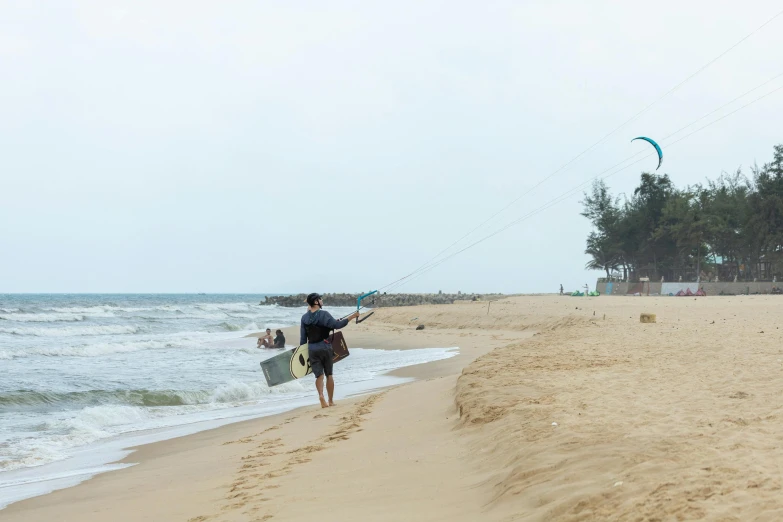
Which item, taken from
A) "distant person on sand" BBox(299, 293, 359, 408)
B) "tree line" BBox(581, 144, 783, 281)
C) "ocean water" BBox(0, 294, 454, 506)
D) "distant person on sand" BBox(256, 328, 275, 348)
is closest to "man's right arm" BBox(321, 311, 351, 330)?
"distant person on sand" BBox(299, 293, 359, 408)

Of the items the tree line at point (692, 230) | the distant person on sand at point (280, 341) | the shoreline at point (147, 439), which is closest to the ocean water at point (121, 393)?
the shoreline at point (147, 439)

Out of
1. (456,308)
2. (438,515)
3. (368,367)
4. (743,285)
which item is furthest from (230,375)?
(743,285)

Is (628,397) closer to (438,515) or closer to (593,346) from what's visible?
(438,515)

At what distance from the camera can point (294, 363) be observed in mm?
11992

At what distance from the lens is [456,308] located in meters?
36.7

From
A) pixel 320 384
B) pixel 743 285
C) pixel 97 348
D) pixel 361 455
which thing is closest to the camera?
pixel 361 455

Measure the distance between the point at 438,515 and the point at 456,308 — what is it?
32.6 metres

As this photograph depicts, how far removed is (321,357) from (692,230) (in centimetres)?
5214

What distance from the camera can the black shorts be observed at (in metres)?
10.3

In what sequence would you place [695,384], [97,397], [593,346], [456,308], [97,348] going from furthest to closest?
[456,308] < [97,348] < [97,397] < [593,346] < [695,384]

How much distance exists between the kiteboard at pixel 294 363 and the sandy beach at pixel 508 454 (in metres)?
1.48

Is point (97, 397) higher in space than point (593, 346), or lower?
lower

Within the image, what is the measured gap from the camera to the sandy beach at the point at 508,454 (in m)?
3.85

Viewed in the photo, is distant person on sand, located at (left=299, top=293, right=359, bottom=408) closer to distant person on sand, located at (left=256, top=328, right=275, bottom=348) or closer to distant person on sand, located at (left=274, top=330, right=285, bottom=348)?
distant person on sand, located at (left=274, top=330, right=285, bottom=348)
